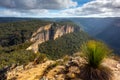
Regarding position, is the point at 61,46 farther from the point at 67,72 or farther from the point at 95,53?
the point at 95,53

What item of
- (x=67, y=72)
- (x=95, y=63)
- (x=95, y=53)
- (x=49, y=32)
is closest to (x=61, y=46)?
(x=49, y=32)

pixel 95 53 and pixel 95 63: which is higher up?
pixel 95 53

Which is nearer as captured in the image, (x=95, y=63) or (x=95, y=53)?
(x=95, y=63)

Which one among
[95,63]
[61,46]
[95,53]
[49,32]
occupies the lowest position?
[61,46]

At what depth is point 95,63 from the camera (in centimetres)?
768

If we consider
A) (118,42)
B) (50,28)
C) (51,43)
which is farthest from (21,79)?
(118,42)

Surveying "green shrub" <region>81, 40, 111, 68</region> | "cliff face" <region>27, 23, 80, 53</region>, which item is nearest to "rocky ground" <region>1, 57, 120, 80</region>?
"green shrub" <region>81, 40, 111, 68</region>

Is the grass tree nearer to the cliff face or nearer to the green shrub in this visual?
the green shrub

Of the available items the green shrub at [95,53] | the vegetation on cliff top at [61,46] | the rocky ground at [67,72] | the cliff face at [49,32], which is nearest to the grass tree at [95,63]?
the green shrub at [95,53]

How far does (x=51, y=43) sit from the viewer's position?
123000mm

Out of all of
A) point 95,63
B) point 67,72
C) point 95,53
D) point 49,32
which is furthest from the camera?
point 49,32

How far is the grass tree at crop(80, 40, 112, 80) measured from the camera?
748 cm

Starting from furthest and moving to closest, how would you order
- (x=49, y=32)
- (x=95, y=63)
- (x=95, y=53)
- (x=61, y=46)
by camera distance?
(x=49, y=32) < (x=61, y=46) < (x=95, y=53) < (x=95, y=63)

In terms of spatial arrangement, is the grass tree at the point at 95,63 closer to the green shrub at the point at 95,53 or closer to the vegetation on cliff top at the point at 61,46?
the green shrub at the point at 95,53
